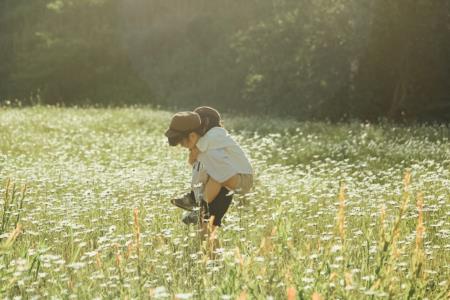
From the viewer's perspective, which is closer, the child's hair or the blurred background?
the child's hair

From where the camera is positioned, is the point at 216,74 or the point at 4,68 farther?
the point at 4,68

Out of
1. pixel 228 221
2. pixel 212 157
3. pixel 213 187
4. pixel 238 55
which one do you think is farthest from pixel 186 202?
pixel 238 55

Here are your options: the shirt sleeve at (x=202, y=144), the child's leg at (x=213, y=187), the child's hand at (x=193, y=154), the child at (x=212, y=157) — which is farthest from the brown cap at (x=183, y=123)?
the child's leg at (x=213, y=187)

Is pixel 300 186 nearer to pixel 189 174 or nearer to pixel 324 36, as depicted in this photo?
pixel 189 174

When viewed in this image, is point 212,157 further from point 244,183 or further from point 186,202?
point 186,202

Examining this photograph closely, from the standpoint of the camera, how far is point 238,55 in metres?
30.3

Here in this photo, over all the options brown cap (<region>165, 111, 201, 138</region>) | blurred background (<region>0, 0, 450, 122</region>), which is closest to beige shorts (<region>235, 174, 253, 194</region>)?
brown cap (<region>165, 111, 201, 138</region>)

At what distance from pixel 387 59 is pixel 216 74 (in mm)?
10852

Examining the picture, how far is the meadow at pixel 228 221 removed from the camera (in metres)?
3.66

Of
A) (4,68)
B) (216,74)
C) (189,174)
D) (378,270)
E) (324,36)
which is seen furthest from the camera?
(4,68)

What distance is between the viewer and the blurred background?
2206 cm

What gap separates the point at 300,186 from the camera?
339 inches

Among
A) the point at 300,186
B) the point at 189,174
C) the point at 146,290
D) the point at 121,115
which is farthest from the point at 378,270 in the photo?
the point at 121,115

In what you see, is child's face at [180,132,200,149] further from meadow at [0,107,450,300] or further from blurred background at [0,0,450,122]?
blurred background at [0,0,450,122]
